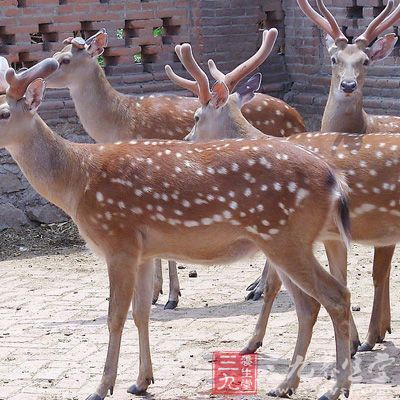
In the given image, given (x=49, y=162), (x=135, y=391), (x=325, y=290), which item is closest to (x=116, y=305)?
(x=135, y=391)

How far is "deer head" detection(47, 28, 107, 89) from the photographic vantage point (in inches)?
358

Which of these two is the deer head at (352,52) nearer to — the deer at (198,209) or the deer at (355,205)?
the deer at (355,205)

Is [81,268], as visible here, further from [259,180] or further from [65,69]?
[259,180]

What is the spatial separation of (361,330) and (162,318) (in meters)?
1.41

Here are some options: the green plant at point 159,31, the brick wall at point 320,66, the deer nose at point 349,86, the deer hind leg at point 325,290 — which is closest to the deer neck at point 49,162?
the deer hind leg at point 325,290

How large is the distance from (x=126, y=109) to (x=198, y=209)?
3011mm

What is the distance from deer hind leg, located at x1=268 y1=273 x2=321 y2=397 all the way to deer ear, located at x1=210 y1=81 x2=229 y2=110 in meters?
1.75

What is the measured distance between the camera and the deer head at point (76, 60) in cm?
909

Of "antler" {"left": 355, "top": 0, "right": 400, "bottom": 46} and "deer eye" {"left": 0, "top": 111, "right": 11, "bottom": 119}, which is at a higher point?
"antler" {"left": 355, "top": 0, "right": 400, "bottom": 46}

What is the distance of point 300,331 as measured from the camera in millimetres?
6391

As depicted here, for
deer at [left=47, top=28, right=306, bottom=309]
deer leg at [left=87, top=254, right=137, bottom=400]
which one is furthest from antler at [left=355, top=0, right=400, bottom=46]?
deer leg at [left=87, top=254, right=137, bottom=400]

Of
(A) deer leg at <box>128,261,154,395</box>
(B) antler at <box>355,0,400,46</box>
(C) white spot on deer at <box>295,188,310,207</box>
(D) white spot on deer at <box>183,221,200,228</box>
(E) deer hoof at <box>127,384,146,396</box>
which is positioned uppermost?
(B) antler at <box>355,0,400,46</box>

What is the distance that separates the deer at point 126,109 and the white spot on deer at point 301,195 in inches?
109

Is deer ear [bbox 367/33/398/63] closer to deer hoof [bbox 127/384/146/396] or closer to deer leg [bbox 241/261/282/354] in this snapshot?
deer leg [bbox 241/261/282/354]
